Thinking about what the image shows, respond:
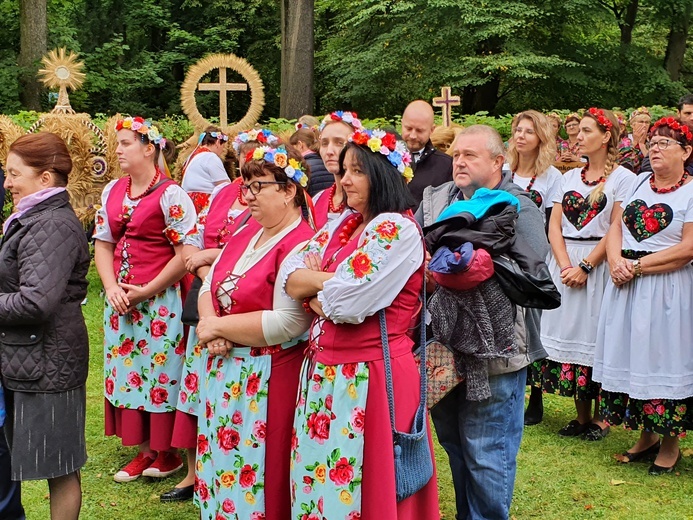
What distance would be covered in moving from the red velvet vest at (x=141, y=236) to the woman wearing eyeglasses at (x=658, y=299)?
2.88 meters

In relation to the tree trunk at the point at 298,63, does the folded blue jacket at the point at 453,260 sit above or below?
below

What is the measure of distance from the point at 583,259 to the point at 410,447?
296cm

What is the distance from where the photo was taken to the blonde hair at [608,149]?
5.62 m

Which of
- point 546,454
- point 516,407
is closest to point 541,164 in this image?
point 546,454

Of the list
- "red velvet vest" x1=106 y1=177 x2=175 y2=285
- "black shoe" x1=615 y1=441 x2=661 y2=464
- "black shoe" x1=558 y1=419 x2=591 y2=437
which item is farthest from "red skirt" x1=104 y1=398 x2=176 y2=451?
"black shoe" x1=615 y1=441 x2=661 y2=464

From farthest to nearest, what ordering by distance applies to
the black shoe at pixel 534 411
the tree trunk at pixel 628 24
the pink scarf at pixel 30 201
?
the tree trunk at pixel 628 24
the black shoe at pixel 534 411
the pink scarf at pixel 30 201

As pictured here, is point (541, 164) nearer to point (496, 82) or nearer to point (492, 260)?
point (492, 260)

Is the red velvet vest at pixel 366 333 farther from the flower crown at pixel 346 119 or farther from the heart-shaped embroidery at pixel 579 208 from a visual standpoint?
the heart-shaped embroidery at pixel 579 208

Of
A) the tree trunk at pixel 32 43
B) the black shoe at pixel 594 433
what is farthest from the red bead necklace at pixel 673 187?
the tree trunk at pixel 32 43

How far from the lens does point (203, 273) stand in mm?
4500

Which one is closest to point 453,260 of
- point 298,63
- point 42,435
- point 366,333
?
point 366,333

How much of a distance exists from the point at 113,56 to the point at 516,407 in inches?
832

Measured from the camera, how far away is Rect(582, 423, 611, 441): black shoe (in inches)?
236

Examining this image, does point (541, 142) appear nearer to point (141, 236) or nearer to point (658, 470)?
point (658, 470)
